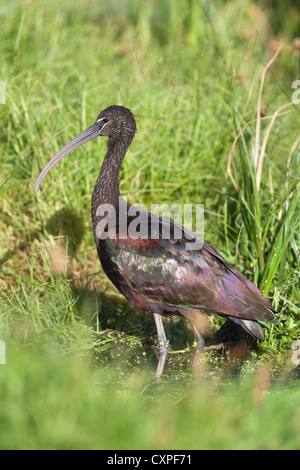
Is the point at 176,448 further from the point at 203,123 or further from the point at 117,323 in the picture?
the point at 203,123

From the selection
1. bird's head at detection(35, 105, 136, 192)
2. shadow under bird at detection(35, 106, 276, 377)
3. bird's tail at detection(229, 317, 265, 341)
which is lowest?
bird's tail at detection(229, 317, 265, 341)

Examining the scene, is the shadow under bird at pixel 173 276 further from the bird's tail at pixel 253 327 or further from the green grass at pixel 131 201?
the green grass at pixel 131 201

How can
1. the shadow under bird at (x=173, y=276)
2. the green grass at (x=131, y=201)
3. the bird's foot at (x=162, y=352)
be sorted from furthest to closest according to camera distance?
1. the bird's foot at (x=162, y=352)
2. the shadow under bird at (x=173, y=276)
3. the green grass at (x=131, y=201)

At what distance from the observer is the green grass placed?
3014 millimetres

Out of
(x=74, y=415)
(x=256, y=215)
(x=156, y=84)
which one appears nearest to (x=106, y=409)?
(x=74, y=415)

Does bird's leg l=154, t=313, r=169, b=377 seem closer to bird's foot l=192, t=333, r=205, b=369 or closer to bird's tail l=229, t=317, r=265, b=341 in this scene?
bird's foot l=192, t=333, r=205, b=369

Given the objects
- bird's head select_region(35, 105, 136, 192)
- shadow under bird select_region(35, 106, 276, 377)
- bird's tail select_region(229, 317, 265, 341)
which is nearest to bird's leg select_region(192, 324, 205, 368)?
shadow under bird select_region(35, 106, 276, 377)

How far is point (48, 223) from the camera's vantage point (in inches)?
205

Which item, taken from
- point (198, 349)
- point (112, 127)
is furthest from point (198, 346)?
point (112, 127)

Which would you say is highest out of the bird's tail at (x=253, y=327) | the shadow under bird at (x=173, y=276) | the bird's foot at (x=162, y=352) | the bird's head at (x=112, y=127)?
the bird's head at (x=112, y=127)

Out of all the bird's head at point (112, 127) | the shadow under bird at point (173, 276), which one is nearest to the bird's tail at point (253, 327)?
the shadow under bird at point (173, 276)

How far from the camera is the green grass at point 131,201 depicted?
301 centimetres

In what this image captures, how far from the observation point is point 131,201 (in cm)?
545

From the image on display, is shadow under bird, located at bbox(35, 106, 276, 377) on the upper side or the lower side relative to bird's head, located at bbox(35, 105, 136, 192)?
lower
